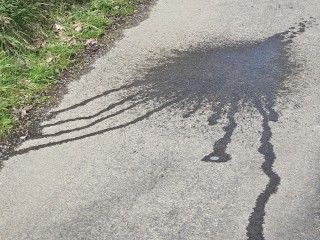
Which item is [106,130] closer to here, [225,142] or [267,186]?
[225,142]

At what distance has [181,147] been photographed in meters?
4.22

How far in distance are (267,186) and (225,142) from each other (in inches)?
24.4

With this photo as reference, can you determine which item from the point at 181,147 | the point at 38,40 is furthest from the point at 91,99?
the point at 38,40

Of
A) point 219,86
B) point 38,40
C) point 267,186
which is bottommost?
point 267,186

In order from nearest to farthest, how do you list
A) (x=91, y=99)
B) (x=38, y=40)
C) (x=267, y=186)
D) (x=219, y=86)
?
(x=267, y=186) < (x=91, y=99) < (x=219, y=86) < (x=38, y=40)

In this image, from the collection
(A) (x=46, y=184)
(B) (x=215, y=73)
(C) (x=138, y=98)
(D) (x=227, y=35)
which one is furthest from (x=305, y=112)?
(A) (x=46, y=184)

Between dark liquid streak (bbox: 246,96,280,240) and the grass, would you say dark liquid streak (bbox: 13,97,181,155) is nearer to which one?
the grass

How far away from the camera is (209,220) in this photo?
11.4 ft

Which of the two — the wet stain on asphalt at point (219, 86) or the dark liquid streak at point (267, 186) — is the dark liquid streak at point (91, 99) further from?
the dark liquid streak at point (267, 186)

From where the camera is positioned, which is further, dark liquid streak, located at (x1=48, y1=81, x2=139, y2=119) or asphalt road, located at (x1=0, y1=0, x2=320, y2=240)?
dark liquid streak, located at (x1=48, y1=81, x2=139, y2=119)

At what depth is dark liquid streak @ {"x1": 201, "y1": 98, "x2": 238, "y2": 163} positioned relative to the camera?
13.4 feet

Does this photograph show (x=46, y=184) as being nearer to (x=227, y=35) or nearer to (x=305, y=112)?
(x=305, y=112)

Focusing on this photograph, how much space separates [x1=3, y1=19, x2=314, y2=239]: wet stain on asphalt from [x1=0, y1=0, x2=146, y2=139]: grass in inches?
15.8

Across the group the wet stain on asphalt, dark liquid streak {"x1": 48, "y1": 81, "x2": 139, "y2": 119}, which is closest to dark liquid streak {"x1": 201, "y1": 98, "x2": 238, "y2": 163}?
the wet stain on asphalt
